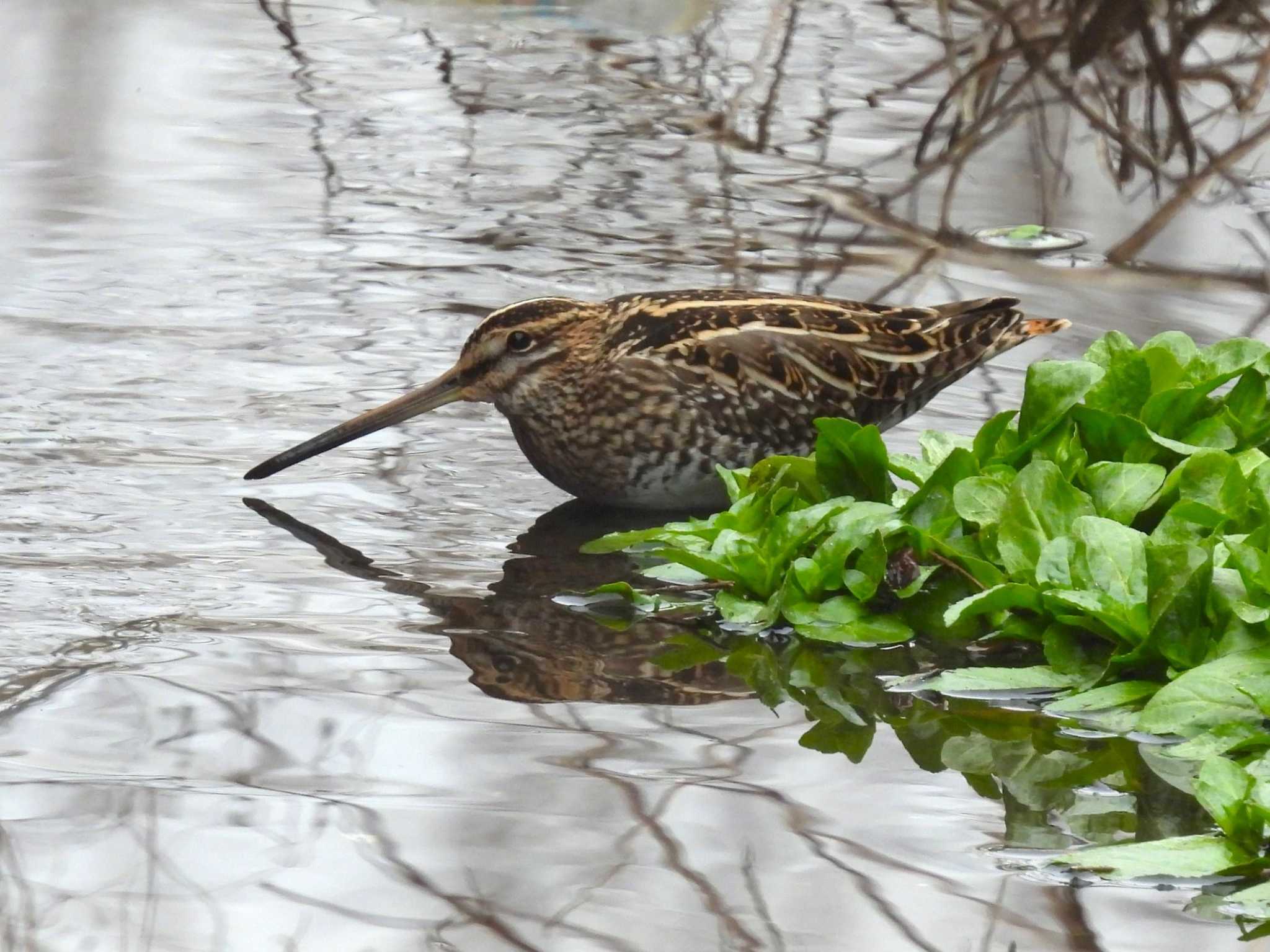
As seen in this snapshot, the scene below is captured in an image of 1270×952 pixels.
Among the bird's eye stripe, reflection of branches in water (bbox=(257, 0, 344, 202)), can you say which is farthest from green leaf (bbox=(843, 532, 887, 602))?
reflection of branches in water (bbox=(257, 0, 344, 202))

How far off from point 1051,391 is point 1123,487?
0.38 meters

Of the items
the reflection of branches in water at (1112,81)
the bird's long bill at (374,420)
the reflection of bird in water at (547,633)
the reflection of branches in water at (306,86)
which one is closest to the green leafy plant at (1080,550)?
the reflection of bird in water at (547,633)

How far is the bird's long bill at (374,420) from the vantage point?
541 centimetres

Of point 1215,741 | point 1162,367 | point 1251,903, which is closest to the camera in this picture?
point 1251,903

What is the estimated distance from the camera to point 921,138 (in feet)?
29.5

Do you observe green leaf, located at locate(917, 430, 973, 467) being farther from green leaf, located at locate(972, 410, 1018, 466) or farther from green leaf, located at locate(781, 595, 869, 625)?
green leaf, located at locate(781, 595, 869, 625)

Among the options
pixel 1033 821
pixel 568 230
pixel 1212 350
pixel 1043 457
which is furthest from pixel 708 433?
pixel 568 230

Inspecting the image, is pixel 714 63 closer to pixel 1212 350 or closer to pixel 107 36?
pixel 107 36

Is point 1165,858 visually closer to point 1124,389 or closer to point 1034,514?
point 1034,514

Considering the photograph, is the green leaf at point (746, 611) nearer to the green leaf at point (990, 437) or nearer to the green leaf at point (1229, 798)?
the green leaf at point (990, 437)

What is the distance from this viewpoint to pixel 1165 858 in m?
3.46

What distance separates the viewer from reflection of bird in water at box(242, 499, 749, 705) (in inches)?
168

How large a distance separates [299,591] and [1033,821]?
187cm

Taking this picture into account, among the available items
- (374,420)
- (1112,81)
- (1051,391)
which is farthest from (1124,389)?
(1112,81)
